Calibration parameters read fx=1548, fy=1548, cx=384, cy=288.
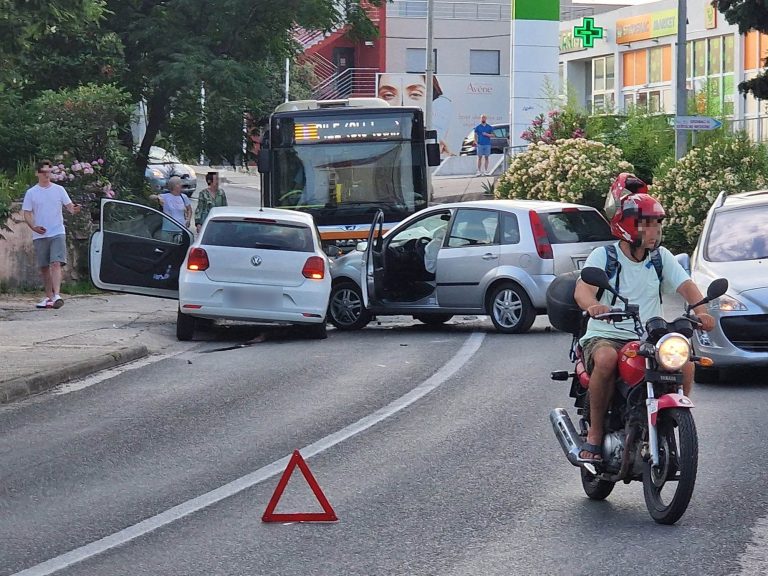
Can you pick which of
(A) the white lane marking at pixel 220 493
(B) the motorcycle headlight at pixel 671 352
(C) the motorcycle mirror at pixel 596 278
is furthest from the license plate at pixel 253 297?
(B) the motorcycle headlight at pixel 671 352

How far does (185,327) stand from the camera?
1814cm

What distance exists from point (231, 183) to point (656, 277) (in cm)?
5096

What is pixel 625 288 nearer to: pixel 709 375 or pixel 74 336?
pixel 709 375

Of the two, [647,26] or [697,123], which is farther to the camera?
[647,26]

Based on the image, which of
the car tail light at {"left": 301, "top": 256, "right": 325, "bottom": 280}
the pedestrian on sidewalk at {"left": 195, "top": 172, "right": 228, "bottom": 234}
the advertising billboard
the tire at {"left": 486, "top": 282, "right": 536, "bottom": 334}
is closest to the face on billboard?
the advertising billboard

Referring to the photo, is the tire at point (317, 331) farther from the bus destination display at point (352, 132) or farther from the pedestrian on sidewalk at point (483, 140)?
the pedestrian on sidewalk at point (483, 140)

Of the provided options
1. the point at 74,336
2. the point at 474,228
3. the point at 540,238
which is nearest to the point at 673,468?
the point at 540,238

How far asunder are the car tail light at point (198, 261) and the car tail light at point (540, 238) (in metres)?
3.78

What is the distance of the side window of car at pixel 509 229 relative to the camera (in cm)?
1808

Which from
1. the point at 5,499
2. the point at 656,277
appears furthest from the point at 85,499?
the point at 656,277

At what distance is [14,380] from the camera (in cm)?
1337

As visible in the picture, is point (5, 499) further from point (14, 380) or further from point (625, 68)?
point (625, 68)

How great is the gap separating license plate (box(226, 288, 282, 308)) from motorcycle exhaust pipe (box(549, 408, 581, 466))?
952cm

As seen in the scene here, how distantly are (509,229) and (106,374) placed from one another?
555 cm
